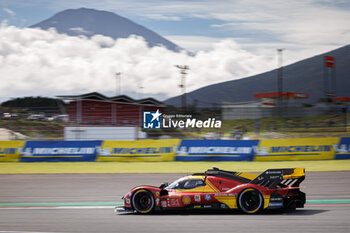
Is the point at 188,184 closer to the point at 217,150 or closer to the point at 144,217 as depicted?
the point at 144,217

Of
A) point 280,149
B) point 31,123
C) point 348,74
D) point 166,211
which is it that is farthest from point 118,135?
point 348,74

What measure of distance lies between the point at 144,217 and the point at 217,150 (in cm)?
1304

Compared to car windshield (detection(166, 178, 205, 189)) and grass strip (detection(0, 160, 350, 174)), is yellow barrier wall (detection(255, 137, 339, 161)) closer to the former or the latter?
grass strip (detection(0, 160, 350, 174))

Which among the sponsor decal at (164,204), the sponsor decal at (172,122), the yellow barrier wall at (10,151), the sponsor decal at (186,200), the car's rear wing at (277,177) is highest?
the sponsor decal at (172,122)

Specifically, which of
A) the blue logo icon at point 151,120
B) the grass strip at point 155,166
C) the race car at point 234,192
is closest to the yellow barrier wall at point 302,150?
the grass strip at point 155,166

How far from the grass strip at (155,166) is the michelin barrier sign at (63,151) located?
49 cm

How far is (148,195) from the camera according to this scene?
9.70 m

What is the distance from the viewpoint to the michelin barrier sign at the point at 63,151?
23.2m

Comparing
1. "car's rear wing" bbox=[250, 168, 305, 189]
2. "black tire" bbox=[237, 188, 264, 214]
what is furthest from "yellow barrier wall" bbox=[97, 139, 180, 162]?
"car's rear wing" bbox=[250, 168, 305, 189]

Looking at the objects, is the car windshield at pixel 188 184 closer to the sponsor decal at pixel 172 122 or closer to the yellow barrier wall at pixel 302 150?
the yellow barrier wall at pixel 302 150

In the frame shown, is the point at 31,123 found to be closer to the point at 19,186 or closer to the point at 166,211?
the point at 19,186

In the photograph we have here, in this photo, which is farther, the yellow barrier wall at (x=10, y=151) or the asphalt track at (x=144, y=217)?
the yellow barrier wall at (x=10, y=151)

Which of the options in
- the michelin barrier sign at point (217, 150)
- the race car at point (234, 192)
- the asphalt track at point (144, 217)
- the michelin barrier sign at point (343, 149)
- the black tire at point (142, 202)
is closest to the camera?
the asphalt track at point (144, 217)

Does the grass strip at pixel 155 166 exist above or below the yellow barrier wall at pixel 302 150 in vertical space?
below
